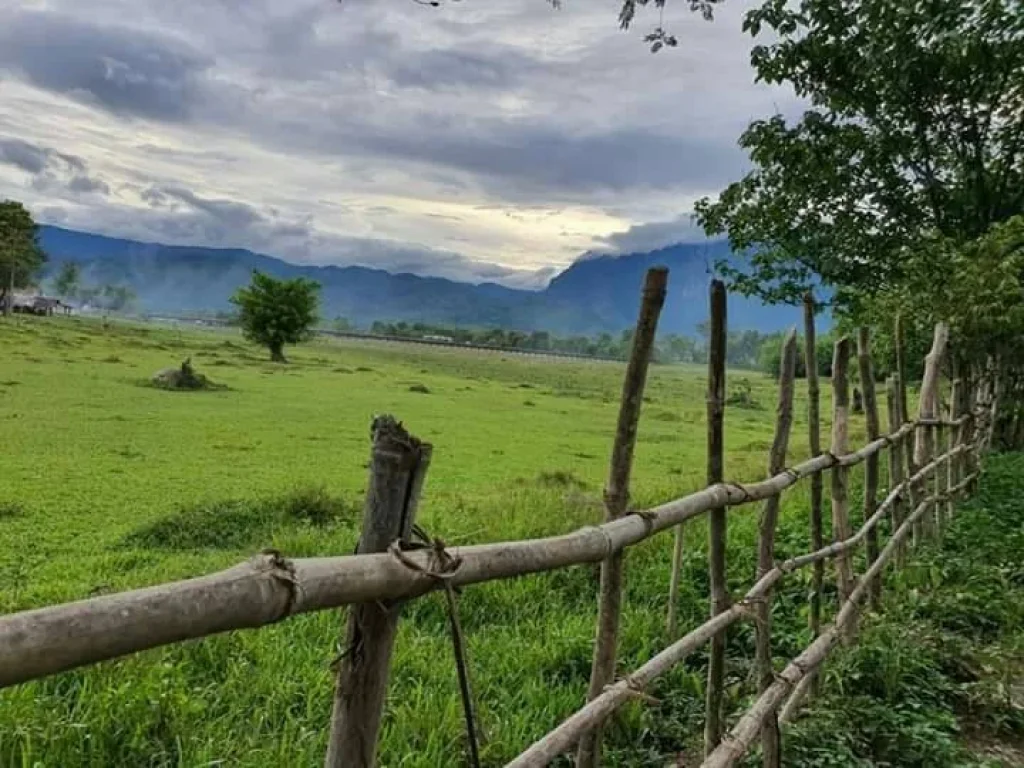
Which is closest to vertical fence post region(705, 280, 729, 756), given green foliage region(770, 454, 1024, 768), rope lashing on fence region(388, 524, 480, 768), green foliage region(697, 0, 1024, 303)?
green foliage region(770, 454, 1024, 768)

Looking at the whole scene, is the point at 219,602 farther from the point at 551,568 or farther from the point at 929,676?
the point at 929,676

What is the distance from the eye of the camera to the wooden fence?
1.04 meters

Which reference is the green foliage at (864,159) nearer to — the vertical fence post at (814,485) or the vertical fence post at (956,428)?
the vertical fence post at (956,428)

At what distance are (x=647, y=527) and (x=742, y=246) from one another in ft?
35.6

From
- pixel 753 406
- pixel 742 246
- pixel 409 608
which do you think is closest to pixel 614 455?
pixel 409 608

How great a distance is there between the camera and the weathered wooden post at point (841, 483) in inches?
161

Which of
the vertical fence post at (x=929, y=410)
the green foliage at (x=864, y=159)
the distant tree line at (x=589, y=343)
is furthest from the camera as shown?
the distant tree line at (x=589, y=343)

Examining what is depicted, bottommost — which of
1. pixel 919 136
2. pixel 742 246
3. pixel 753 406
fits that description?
pixel 753 406

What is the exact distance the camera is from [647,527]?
92.7 inches

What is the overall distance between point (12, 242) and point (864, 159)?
153 feet

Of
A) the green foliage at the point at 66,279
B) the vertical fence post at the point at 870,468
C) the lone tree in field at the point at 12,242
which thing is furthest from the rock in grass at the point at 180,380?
the green foliage at the point at 66,279

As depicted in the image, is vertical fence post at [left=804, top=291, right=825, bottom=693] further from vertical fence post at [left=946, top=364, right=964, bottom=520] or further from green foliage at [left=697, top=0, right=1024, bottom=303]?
green foliage at [left=697, top=0, right=1024, bottom=303]

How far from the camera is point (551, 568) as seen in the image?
1.87 m

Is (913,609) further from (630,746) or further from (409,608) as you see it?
(409,608)
